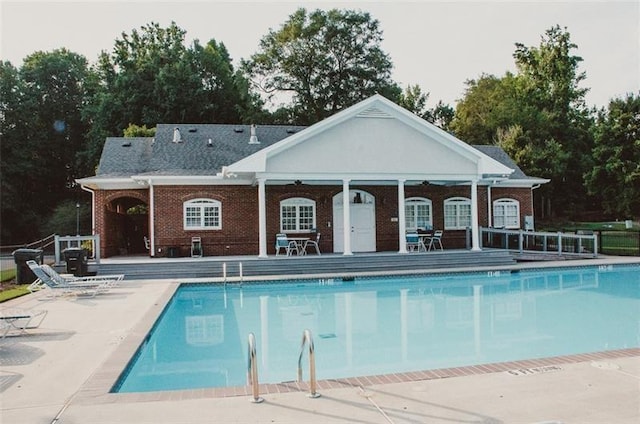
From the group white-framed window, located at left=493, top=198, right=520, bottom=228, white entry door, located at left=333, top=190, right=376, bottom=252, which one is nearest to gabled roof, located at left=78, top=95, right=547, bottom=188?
white entry door, located at left=333, top=190, right=376, bottom=252

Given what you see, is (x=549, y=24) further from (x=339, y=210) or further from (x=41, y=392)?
(x=41, y=392)

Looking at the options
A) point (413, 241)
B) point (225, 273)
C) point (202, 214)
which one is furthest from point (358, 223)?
point (225, 273)

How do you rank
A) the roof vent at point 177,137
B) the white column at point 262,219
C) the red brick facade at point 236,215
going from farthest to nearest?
the roof vent at point 177,137
the red brick facade at point 236,215
the white column at point 262,219

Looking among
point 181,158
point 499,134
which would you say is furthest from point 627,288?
point 499,134

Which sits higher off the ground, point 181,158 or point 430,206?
point 181,158

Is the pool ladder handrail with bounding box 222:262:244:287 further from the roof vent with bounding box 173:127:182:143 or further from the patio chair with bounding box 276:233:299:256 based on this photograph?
the roof vent with bounding box 173:127:182:143

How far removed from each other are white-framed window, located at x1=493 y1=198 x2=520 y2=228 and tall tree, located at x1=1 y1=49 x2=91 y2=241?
29770 millimetres

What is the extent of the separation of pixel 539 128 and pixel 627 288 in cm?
2804

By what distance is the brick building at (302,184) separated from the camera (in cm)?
1948

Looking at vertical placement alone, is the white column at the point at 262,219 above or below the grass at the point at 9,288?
above

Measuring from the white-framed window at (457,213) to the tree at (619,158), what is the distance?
15.2 m

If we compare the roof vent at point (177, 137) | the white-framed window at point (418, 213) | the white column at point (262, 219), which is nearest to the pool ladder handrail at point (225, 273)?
the white column at point (262, 219)

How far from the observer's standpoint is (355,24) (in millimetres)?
45156

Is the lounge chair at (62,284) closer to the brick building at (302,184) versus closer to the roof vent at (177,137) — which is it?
the brick building at (302,184)
